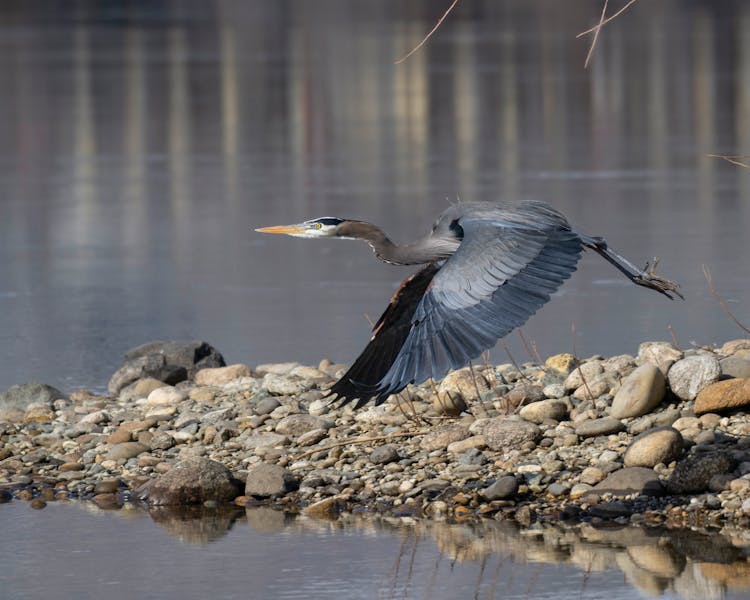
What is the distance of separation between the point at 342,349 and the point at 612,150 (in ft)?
37.4

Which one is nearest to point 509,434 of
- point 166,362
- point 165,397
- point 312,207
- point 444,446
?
point 444,446

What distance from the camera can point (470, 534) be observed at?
808cm

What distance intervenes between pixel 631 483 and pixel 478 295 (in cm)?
131

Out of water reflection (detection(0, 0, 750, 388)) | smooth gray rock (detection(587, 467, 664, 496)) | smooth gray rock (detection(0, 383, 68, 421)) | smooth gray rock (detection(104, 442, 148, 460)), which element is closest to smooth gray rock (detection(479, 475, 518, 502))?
smooth gray rock (detection(587, 467, 664, 496))

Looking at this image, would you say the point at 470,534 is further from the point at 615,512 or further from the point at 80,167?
the point at 80,167

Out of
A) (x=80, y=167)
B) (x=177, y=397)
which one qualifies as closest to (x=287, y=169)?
(x=80, y=167)

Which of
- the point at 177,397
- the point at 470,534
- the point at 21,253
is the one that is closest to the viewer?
the point at 470,534

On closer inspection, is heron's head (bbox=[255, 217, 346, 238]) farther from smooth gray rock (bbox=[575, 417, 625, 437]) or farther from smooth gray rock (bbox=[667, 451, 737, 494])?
smooth gray rock (bbox=[667, 451, 737, 494])

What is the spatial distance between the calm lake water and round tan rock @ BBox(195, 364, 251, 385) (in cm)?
82

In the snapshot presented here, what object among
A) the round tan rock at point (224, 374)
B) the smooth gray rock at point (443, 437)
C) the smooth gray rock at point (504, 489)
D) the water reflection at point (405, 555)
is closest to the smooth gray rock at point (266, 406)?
the round tan rock at point (224, 374)

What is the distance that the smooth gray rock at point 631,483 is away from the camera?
8312 mm

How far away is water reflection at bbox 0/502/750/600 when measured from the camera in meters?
7.29

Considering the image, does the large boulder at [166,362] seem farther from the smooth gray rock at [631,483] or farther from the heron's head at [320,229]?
the smooth gray rock at [631,483]

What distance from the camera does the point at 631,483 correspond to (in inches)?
329
